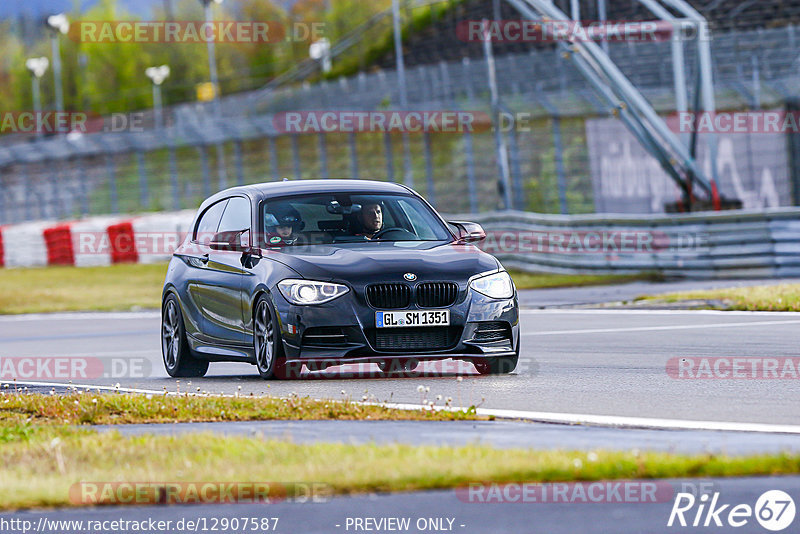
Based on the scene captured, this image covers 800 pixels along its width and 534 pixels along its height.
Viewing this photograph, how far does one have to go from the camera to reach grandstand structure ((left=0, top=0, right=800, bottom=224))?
32.8m

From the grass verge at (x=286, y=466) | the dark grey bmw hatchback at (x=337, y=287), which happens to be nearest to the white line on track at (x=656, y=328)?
the dark grey bmw hatchback at (x=337, y=287)

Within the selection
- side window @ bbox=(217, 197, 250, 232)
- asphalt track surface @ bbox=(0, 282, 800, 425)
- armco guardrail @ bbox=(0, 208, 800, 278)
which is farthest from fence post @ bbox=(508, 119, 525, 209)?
side window @ bbox=(217, 197, 250, 232)

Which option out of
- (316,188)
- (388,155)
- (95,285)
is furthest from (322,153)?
(316,188)

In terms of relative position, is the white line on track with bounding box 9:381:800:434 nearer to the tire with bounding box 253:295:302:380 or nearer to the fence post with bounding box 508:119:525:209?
the tire with bounding box 253:295:302:380

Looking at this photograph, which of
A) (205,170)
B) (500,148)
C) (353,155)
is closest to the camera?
(500,148)

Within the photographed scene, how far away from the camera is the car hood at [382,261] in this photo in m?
11.3

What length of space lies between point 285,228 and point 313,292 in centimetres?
116

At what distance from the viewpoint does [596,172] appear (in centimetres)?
3581

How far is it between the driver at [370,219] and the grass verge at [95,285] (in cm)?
1369

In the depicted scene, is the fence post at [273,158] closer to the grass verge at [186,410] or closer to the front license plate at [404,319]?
the front license plate at [404,319]

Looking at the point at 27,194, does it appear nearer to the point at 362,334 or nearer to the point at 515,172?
the point at 515,172

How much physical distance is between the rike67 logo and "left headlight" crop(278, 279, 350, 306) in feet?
17.0

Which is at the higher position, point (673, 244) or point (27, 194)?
point (27, 194)

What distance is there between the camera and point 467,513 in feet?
20.3
